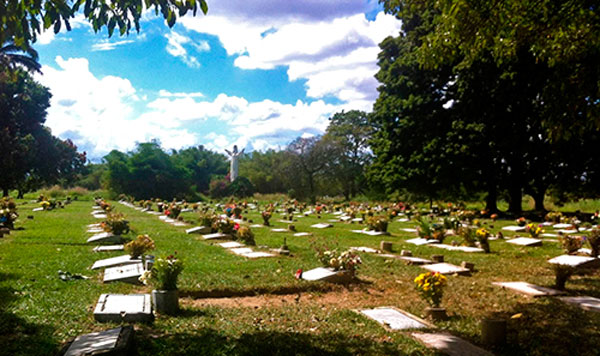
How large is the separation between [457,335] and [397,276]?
132 inches

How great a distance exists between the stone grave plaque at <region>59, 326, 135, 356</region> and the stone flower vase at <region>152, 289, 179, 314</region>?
1312 mm

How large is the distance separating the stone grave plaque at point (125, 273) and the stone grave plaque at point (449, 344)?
4.37 m

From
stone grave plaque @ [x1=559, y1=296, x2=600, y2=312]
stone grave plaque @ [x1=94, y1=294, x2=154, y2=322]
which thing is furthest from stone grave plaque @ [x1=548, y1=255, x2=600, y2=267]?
stone grave plaque @ [x1=94, y1=294, x2=154, y2=322]

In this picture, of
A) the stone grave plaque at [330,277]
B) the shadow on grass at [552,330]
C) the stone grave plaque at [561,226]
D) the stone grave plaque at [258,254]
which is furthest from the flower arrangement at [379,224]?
the shadow on grass at [552,330]

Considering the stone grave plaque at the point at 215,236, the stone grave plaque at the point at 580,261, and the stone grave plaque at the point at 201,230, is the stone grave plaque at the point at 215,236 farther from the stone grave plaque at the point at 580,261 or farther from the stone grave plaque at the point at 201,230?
the stone grave plaque at the point at 580,261

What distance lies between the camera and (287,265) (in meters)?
9.20

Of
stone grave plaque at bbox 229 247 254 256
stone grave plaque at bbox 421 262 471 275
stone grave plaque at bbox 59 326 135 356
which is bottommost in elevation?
stone grave plaque at bbox 421 262 471 275

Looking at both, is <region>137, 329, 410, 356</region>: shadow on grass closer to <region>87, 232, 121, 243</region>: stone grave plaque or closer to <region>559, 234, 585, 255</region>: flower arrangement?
<region>559, 234, 585, 255</region>: flower arrangement

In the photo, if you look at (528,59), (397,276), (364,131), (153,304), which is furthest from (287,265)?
(364,131)

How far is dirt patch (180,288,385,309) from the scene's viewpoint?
6527mm

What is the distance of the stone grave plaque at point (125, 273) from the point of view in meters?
7.22

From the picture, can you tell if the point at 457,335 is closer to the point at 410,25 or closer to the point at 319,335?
the point at 319,335

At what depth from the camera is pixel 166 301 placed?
568 cm

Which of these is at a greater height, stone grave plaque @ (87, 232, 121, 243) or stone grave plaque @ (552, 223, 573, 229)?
stone grave plaque @ (87, 232, 121, 243)
